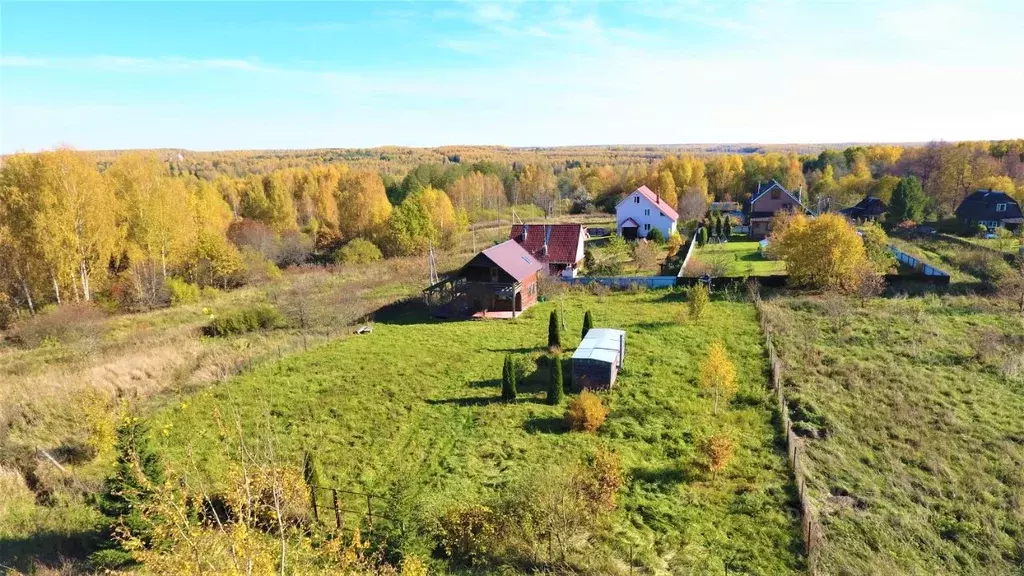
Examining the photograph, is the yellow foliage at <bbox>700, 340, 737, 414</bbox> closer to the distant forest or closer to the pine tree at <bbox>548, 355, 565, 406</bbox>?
the pine tree at <bbox>548, 355, 565, 406</bbox>

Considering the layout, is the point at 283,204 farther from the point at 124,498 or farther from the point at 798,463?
the point at 798,463

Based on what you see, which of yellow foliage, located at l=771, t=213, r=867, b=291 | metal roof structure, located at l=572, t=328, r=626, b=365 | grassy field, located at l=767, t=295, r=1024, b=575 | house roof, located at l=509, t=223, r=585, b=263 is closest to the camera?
grassy field, located at l=767, t=295, r=1024, b=575

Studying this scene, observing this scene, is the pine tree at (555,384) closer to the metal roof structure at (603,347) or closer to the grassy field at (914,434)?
the metal roof structure at (603,347)

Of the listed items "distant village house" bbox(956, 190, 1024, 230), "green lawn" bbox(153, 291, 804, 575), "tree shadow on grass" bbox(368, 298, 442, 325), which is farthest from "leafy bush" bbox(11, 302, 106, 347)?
"distant village house" bbox(956, 190, 1024, 230)

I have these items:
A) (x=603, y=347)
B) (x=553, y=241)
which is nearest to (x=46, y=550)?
(x=603, y=347)

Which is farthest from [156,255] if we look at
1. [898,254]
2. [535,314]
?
[898,254]
